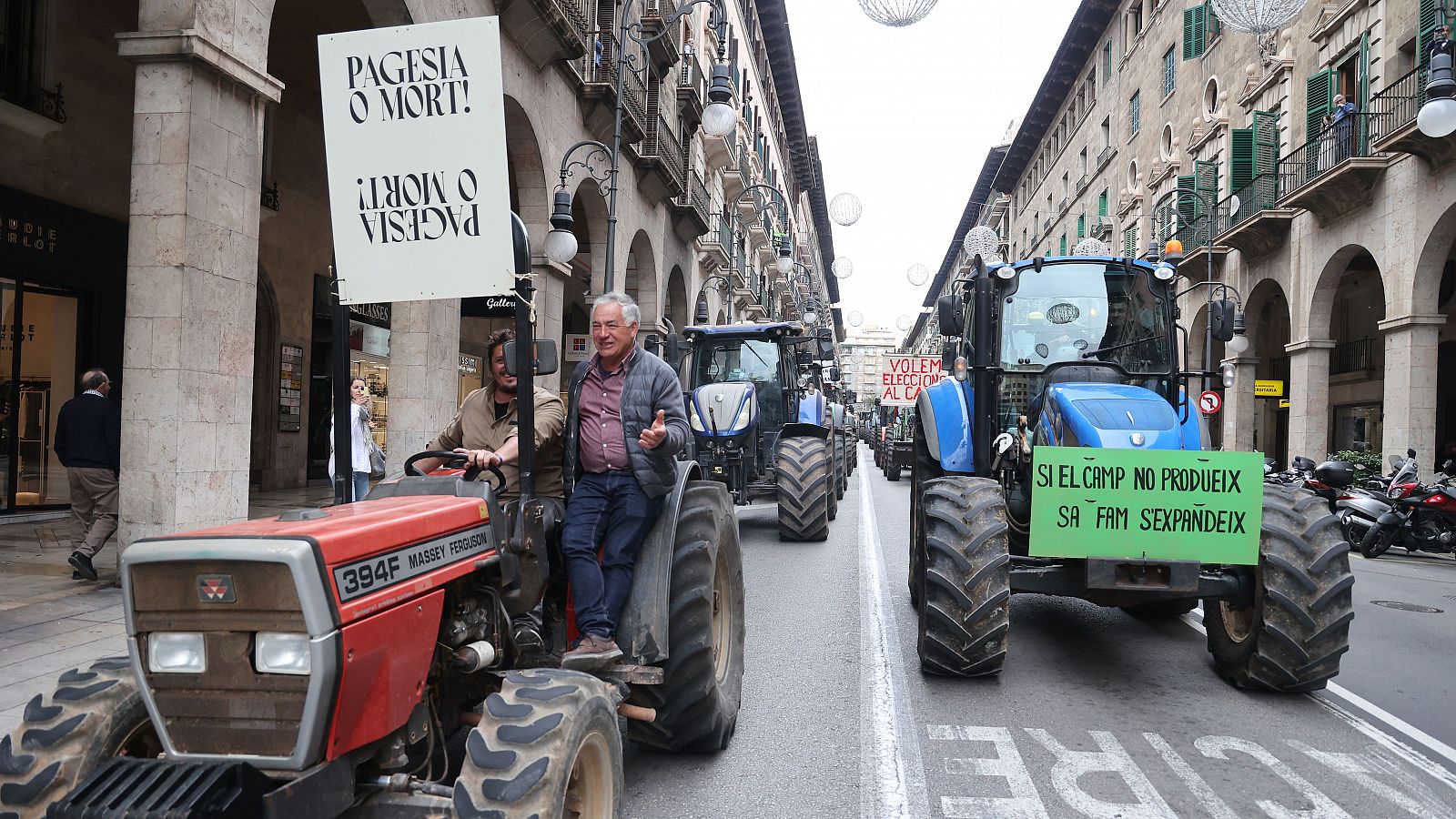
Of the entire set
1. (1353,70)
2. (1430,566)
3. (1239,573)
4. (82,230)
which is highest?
(1353,70)

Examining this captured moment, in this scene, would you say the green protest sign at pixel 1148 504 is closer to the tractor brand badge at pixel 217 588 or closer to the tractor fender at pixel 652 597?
the tractor fender at pixel 652 597

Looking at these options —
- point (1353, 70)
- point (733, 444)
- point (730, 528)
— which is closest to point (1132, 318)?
point (730, 528)

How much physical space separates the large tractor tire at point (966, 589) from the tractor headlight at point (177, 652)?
4.09 metres

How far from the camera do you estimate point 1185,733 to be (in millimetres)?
4980

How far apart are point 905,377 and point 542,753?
27908 mm

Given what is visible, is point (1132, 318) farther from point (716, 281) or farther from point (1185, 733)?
point (716, 281)

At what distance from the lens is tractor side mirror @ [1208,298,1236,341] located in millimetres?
7172

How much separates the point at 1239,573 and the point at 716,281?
3063cm

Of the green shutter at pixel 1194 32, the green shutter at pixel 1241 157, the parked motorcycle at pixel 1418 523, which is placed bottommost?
the parked motorcycle at pixel 1418 523

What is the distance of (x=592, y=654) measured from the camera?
3.65 metres

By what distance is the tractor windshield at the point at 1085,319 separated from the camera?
712 cm

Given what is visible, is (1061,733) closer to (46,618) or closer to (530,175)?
(46,618)

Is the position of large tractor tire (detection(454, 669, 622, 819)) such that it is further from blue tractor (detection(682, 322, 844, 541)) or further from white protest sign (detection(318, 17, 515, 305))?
blue tractor (detection(682, 322, 844, 541))

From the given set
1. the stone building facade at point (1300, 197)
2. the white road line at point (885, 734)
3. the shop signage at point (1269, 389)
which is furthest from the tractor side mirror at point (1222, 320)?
the shop signage at point (1269, 389)
